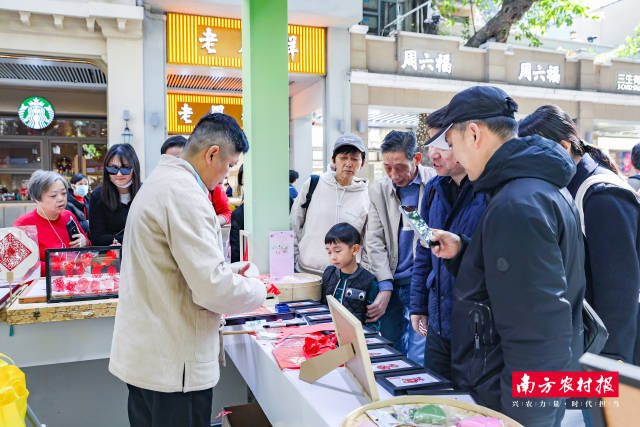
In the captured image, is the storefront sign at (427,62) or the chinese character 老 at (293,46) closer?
the chinese character 老 at (293,46)

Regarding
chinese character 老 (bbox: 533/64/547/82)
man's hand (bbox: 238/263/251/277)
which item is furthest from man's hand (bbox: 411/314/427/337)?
chinese character 老 (bbox: 533/64/547/82)

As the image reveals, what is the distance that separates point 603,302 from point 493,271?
747 mm

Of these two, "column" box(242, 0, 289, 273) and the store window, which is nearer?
"column" box(242, 0, 289, 273)

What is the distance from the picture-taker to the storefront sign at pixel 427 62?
9.85 metres

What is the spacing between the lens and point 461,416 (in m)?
1.23

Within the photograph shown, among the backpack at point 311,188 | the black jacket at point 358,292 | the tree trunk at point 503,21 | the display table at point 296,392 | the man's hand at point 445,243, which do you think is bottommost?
the display table at point 296,392

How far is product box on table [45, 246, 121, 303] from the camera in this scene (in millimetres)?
2246

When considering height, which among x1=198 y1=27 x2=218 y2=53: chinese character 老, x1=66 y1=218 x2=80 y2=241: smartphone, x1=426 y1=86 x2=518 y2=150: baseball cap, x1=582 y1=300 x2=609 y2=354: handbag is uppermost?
x1=198 y1=27 x2=218 y2=53: chinese character 老

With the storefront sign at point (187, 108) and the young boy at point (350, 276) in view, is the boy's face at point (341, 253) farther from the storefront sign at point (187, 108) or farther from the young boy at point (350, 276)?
the storefront sign at point (187, 108)

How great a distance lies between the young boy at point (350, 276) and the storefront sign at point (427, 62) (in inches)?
317

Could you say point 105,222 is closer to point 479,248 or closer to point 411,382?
point 411,382

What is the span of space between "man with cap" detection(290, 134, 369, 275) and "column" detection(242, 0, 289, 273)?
24 cm

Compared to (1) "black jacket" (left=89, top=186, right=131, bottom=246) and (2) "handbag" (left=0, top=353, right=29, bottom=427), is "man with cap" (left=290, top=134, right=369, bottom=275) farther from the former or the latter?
(2) "handbag" (left=0, top=353, right=29, bottom=427)

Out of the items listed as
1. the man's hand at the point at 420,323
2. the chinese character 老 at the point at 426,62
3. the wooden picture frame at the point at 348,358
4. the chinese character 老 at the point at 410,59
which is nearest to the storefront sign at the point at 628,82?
the chinese character 老 at the point at 426,62
